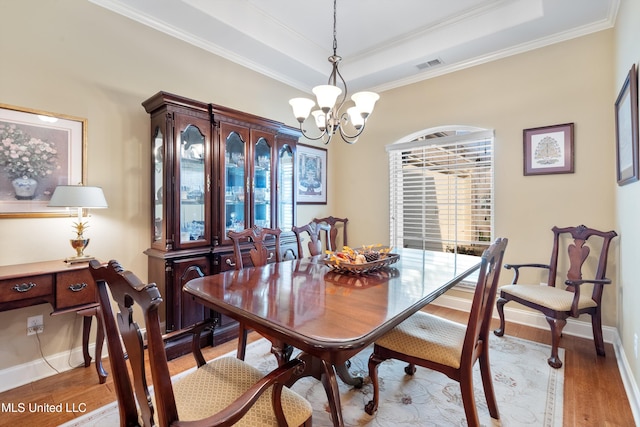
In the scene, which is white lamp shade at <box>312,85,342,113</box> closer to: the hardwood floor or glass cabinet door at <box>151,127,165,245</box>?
glass cabinet door at <box>151,127,165,245</box>

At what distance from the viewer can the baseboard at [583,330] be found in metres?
1.87

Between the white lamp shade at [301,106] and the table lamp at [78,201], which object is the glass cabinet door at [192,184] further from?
the white lamp shade at [301,106]

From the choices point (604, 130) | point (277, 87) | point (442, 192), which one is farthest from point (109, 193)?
point (604, 130)

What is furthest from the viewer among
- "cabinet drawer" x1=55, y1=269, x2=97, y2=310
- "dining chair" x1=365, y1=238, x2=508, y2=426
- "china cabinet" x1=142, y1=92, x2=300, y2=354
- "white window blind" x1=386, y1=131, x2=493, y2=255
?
"white window blind" x1=386, y1=131, x2=493, y2=255

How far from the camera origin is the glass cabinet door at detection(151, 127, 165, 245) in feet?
8.59

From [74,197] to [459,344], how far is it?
2.59 meters

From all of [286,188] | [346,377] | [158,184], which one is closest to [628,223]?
[346,377]

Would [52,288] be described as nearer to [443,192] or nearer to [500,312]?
[500,312]

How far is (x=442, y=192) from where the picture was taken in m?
3.73

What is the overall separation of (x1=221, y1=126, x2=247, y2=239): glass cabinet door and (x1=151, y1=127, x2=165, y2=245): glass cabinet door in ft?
1.75

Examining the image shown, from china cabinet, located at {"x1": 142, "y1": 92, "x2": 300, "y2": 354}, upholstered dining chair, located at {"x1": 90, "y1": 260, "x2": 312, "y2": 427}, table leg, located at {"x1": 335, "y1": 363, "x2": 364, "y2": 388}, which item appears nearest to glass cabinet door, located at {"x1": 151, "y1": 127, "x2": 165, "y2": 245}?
china cabinet, located at {"x1": 142, "y1": 92, "x2": 300, "y2": 354}

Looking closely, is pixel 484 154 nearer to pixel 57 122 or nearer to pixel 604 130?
pixel 604 130

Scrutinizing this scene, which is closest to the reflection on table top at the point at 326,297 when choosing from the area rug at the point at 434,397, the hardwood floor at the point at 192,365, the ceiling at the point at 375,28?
the area rug at the point at 434,397

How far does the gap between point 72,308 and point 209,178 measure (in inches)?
54.3
